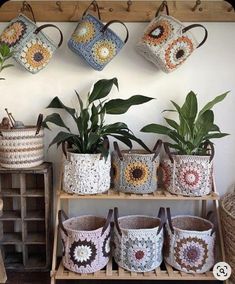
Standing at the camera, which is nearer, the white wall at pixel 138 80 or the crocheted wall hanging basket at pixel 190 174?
the crocheted wall hanging basket at pixel 190 174

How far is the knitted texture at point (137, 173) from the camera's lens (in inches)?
58.3

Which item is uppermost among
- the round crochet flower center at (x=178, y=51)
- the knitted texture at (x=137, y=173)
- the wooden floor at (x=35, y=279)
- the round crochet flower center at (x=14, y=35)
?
the round crochet flower center at (x=14, y=35)

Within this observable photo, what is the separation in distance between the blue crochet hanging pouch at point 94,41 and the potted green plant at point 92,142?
0.42 feet

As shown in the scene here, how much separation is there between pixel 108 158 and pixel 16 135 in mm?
439

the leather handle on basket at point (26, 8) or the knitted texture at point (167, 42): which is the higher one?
the leather handle on basket at point (26, 8)

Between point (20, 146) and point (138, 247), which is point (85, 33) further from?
point (138, 247)

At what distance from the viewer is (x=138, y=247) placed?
1437mm

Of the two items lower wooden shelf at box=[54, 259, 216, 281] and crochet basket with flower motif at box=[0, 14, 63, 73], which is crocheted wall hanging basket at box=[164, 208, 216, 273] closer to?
lower wooden shelf at box=[54, 259, 216, 281]

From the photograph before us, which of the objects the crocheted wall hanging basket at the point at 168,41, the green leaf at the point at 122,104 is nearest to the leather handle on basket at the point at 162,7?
the crocheted wall hanging basket at the point at 168,41

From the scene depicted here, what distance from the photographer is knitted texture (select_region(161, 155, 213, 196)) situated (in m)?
1.46

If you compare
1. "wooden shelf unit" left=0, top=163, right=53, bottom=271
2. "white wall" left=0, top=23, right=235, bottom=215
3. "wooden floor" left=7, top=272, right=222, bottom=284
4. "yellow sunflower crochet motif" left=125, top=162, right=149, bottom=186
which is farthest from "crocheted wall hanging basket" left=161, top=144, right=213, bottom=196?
"wooden shelf unit" left=0, top=163, right=53, bottom=271

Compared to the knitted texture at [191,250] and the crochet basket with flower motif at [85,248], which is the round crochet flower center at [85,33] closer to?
the crochet basket with flower motif at [85,248]

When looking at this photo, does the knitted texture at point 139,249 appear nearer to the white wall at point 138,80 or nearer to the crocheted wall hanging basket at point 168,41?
the white wall at point 138,80

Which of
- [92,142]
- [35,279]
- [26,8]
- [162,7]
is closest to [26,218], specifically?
[35,279]
